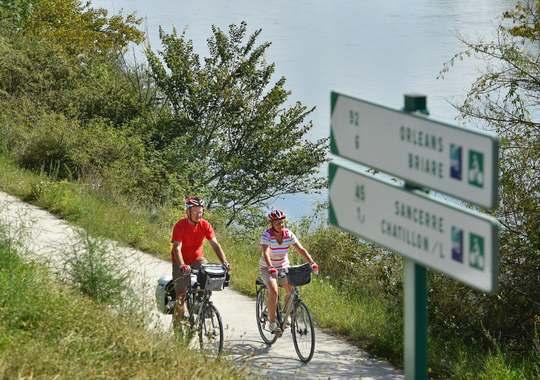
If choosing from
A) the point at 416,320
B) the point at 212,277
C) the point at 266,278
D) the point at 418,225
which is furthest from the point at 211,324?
the point at 418,225

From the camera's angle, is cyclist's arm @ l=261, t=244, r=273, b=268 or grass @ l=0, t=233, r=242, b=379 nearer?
grass @ l=0, t=233, r=242, b=379

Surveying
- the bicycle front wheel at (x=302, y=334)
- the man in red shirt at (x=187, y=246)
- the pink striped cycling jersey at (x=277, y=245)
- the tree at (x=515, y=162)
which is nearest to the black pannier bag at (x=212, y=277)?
the man in red shirt at (x=187, y=246)

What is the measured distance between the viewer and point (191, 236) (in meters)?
10.4

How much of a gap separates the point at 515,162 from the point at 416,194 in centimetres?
878

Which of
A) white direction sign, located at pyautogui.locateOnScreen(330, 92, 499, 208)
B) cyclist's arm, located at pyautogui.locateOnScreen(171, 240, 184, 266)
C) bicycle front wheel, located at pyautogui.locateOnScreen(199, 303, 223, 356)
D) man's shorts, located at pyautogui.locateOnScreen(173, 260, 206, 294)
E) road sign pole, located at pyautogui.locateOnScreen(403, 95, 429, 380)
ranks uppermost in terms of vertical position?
white direction sign, located at pyautogui.locateOnScreen(330, 92, 499, 208)

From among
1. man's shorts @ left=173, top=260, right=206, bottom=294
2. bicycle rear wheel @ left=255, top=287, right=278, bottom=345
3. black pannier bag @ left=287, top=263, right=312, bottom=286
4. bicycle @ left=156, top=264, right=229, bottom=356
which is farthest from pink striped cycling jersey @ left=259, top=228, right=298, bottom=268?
man's shorts @ left=173, top=260, right=206, bottom=294

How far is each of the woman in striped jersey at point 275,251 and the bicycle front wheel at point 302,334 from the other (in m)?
0.24

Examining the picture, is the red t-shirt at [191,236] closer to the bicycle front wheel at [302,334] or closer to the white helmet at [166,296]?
the white helmet at [166,296]

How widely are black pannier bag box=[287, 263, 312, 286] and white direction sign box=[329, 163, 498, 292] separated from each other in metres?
6.52

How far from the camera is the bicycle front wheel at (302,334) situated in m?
11.0

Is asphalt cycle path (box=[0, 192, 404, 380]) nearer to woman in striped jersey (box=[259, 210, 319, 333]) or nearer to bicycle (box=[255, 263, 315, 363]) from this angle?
bicycle (box=[255, 263, 315, 363])

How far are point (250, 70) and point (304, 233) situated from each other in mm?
15059

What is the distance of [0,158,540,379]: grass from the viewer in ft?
35.3

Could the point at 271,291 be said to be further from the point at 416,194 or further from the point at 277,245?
the point at 416,194
